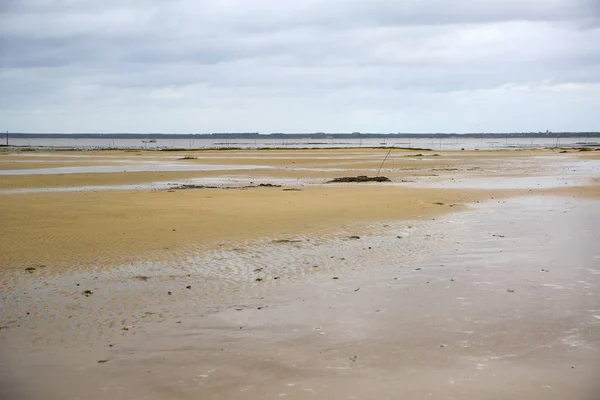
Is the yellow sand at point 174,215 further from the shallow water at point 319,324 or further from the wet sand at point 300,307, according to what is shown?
the shallow water at point 319,324

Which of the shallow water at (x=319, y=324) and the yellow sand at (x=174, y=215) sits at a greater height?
the yellow sand at (x=174, y=215)

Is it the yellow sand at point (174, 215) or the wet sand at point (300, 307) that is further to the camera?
the yellow sand at point (174, 215)

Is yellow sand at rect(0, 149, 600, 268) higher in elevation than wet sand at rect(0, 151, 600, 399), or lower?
higher

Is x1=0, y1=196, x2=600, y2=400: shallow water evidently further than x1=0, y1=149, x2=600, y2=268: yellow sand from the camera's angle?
→ No

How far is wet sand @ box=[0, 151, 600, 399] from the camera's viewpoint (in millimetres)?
5570

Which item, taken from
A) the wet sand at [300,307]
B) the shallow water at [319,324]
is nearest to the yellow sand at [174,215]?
the wet sand at [300,307]

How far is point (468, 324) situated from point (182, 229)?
28.1 ft

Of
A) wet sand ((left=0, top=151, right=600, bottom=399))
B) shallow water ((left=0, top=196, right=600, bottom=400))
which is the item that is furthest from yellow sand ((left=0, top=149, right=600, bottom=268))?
shallow water ((left=0, top=196, right=600, bottom=400))

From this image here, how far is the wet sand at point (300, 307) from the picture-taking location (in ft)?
18.3

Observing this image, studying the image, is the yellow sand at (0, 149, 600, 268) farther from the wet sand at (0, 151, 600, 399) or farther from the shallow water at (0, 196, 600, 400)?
the shallow water at (0, 196, 600, 400)

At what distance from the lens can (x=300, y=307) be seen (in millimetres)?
7898

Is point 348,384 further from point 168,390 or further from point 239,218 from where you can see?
point 239,218

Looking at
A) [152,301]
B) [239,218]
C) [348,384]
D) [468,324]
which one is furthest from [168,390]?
[239,218]

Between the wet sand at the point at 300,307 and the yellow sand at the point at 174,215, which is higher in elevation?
the yellow sand at the point at 174,215
